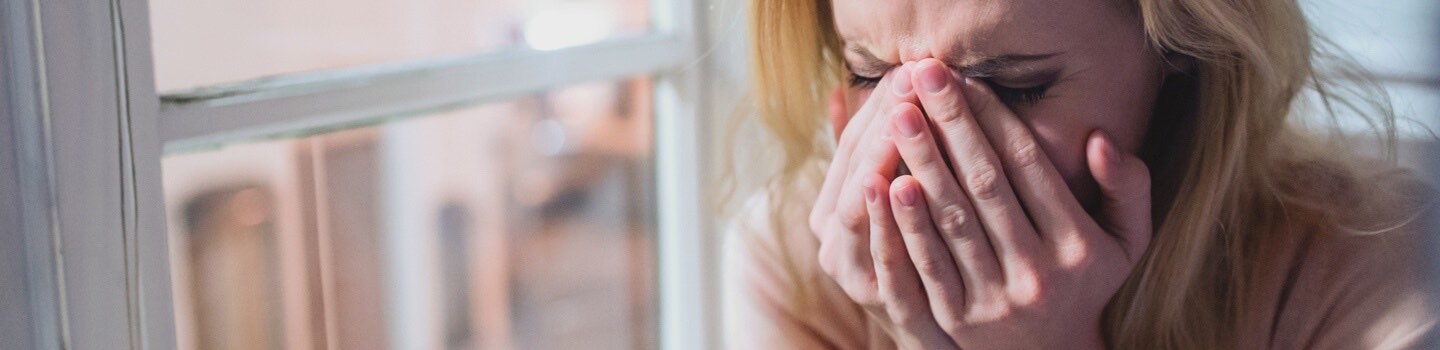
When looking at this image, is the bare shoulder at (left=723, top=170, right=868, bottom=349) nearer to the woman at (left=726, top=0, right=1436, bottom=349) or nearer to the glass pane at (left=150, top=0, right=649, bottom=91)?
the woman at (left=726, top=0, right=1436, bottom=349)

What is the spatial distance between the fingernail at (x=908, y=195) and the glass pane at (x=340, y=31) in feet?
1.35

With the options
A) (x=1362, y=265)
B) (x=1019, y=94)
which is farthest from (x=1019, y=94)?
(x=1362, y=265)

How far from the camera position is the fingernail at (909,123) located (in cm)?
73

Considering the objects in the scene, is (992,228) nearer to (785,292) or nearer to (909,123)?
(909,123)

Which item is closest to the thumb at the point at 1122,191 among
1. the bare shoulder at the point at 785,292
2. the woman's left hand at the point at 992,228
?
the woman's left hand at the point at 992,228

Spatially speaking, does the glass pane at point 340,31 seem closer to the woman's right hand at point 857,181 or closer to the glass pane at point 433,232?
the glass pane at point 433,232

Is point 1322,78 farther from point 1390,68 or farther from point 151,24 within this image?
point 151,24

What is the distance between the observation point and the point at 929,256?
30.6 inches

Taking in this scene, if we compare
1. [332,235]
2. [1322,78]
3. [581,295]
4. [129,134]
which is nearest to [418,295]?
[332,235]

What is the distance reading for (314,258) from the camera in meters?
0.89

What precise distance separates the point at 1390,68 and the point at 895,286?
348 mm

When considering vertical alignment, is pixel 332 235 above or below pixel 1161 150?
below

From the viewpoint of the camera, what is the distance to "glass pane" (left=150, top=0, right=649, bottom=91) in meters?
0.75

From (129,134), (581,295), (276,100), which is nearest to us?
(129,134)
